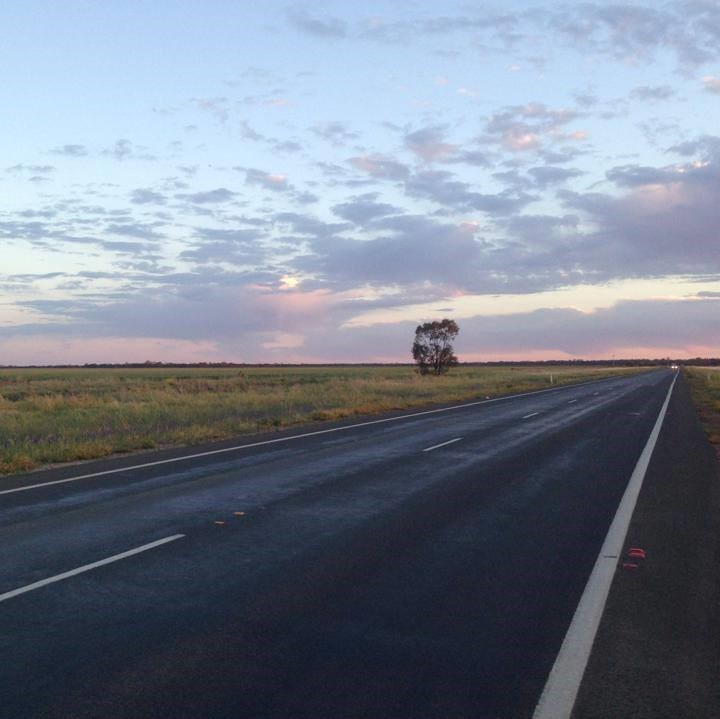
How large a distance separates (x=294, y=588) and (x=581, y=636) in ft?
7.45

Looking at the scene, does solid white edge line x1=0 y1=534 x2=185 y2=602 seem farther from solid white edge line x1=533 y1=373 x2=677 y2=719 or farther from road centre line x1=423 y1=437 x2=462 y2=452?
road centre line x1=423 y1=437 x2=462 y2=452

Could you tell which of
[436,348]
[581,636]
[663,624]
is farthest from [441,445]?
[436,348]

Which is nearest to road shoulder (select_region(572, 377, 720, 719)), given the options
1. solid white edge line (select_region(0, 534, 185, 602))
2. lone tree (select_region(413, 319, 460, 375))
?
solid white edge line (select_region(0, 534, 185, 602))

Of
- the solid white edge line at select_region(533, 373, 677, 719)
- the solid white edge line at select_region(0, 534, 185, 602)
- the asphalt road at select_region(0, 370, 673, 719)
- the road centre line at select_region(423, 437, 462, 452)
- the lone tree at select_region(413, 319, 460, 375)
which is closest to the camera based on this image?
the solid white edge line at select_region(533, 373, 677, 719)

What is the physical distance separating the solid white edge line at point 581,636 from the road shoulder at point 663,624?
0.06 m

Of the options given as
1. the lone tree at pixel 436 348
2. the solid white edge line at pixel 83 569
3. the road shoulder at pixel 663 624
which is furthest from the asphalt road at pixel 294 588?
Answer: the lone tree at pixel 436 348

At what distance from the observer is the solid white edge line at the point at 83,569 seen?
6.22 m

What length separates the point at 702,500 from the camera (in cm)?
1044

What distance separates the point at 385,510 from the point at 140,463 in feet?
21.8

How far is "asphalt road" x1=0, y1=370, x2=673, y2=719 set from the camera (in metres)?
4.39

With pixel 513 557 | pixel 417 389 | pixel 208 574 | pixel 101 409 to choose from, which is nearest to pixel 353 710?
pixel 208 574

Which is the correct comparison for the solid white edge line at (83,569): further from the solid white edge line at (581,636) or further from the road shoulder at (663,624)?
the road shoulder at (663,624)

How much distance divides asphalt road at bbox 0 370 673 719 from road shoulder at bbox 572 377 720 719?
35 centimetres

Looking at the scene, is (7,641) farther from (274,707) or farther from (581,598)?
(581,598)
